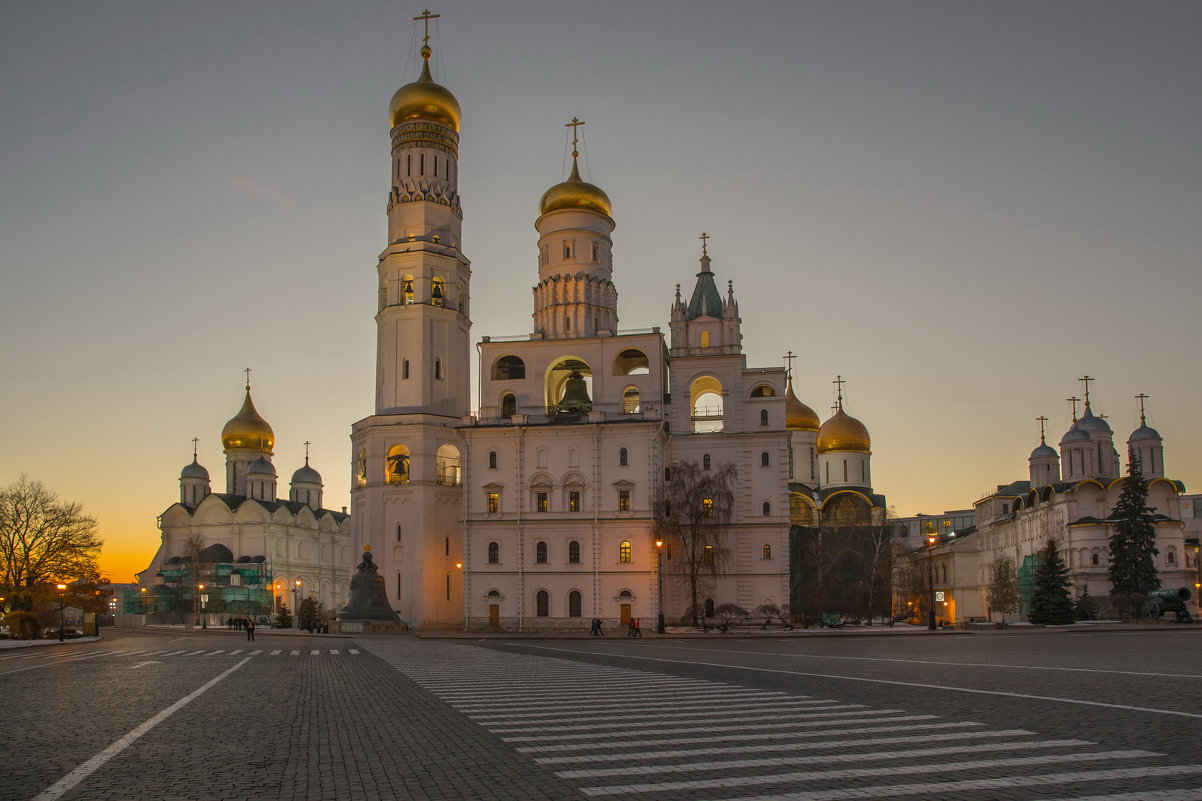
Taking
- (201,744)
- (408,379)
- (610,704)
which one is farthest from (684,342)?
(201,744)

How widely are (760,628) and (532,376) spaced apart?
64.5 ft

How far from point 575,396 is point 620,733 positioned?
53298 mm

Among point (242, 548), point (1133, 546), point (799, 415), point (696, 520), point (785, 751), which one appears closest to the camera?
point (785, 751)

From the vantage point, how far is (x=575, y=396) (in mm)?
65125

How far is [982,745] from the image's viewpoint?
10.5m

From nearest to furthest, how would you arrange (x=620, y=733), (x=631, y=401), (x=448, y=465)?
1. (x=620, y=733)
2. (x=448, y=465)
3. (x=631, y=401)

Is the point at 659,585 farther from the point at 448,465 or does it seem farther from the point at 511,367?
the point at 511,367

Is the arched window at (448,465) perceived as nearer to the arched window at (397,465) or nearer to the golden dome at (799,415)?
the arched window at (397,465)

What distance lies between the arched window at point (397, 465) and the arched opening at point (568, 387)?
29.4 ft

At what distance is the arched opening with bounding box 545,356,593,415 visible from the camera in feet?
211

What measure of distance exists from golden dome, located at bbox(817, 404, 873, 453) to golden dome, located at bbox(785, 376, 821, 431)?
5.94 metres

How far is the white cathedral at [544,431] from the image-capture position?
196 ft

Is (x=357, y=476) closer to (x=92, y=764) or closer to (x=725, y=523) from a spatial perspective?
(x=725, y=523)

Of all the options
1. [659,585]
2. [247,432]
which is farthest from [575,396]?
[247,432]
